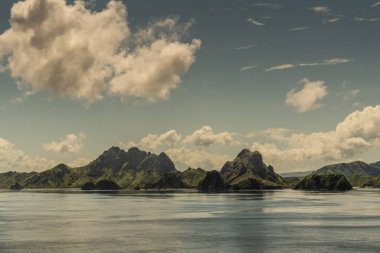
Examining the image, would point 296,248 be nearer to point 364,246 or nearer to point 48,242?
point 364,246

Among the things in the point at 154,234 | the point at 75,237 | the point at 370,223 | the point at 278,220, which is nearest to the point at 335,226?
the point at 370,223

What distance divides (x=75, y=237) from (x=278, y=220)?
68586 millimetres

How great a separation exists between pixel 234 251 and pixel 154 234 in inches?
1213

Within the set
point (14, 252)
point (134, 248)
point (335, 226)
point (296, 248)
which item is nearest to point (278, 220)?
point (335, 226)

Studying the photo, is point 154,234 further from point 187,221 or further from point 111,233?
point 187,221

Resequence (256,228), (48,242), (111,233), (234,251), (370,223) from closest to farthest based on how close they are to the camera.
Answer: (234,251) → (48,242) → (111,233) → (256,228) → (370,223)

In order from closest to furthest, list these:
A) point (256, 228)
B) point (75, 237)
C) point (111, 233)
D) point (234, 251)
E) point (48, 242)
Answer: point (234, 251) < point (48, 242) < point (75, 237) < point (111, 233) < point (256, 228)

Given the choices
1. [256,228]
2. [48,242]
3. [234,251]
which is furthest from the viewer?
[256,228]

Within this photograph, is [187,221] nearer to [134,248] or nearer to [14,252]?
[134,248]

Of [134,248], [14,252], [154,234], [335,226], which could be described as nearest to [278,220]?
[335,226]

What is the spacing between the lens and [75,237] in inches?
4114

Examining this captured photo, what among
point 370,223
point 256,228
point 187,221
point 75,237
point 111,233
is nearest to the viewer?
point 75,237

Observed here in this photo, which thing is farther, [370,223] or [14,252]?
[370,223]

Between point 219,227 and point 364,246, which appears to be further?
point 219,227
